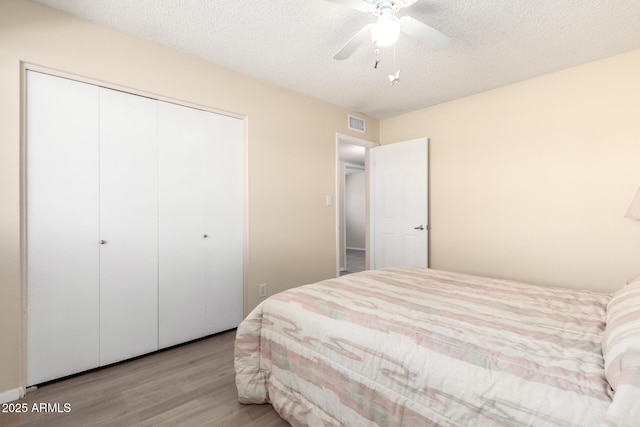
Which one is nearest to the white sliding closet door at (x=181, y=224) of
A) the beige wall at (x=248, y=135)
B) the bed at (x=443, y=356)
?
the beige wall at (x=248, y=135)

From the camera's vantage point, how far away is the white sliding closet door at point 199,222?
2428 millimetres

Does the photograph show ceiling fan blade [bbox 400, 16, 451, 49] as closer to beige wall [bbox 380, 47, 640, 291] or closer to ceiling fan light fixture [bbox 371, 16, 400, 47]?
ceiling fan light fixture [bbox 371, 16, 400, 47]

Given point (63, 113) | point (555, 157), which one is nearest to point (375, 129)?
point (555, 157)

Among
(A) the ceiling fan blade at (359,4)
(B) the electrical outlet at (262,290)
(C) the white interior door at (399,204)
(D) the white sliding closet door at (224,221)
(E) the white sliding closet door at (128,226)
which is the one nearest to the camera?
(A) the ceiling fan blade at (359,4)

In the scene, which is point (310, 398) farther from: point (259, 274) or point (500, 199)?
point (500, 199)

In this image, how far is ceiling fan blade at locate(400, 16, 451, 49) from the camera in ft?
5.73

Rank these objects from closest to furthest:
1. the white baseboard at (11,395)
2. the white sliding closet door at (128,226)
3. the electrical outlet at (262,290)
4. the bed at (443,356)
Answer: the bed at (443,356) < the white baseboard at (11,395) < the white sliding closet door at (128,226) < the electrical outlet at (262,290)

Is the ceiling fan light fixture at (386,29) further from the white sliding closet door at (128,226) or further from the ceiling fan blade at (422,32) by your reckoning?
the white sliding closet door at (128,226)

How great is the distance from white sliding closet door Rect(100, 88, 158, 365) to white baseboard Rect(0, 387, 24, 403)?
0.41 meters

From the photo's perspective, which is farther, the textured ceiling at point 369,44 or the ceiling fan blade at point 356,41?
the textured ceiling at point 369,44

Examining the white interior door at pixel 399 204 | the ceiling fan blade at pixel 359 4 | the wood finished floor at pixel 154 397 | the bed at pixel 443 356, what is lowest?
the wood finished floor at pixel 154 397

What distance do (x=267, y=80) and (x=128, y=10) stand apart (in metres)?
1.25

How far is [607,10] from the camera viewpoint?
192cm

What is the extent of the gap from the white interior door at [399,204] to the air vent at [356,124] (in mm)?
344
